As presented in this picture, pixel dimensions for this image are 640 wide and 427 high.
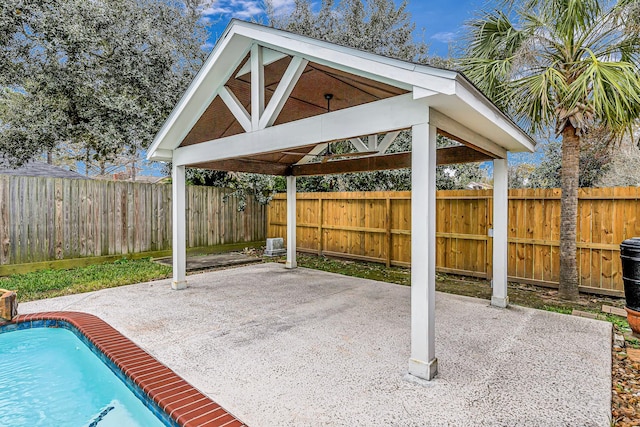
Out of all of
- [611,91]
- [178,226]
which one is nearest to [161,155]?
[178,226]

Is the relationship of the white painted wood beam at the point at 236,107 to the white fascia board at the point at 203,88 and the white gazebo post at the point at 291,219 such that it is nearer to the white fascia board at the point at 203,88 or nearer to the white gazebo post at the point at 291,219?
the white fascia board at the point at 203,88

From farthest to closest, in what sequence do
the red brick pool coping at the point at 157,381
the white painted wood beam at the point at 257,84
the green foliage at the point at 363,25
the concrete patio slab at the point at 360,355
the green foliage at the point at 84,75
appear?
the green foliage at the point at 363,25
the green foliage at the point at 84,75
the white painted wood beam at the point at 257,84
the concrete patio slab at the point at 360,355
the red brick pool coping at the point at 157,381

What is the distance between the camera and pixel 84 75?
9516 millimetres

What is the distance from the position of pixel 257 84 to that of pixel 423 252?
309cm

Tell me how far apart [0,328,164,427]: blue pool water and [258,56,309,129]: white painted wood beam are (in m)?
3.33

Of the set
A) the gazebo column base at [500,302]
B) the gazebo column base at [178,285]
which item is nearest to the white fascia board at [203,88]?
the gazebo column base at [178,285]

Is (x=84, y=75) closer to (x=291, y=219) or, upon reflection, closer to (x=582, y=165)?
(x=291, y=219)

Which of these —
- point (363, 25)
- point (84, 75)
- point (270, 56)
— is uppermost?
point (363, 25)

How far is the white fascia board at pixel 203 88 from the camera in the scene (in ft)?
15.8

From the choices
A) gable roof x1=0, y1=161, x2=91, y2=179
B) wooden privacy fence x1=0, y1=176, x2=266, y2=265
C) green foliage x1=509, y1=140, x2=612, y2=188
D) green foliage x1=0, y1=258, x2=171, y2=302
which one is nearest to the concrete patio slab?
green foliage x1=0, y1=258, x2=171, y2=302

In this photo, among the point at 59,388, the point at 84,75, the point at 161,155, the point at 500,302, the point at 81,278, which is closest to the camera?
the point at 59,388

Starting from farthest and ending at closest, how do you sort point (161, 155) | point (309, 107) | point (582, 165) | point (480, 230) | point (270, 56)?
point (582, 165), point (480, 230), point (161, 155), point (309, 107), point (270, 56)

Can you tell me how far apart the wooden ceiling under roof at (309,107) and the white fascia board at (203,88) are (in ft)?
0.31

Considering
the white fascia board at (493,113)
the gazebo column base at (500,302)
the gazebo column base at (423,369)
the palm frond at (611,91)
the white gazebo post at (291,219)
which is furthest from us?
the white gazebo post at (291,219)
